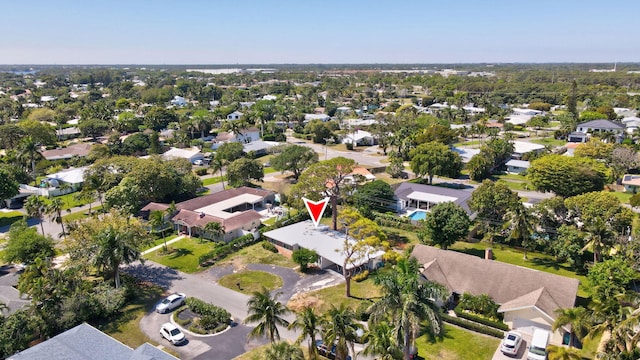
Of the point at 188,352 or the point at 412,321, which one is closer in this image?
the point at 412,321

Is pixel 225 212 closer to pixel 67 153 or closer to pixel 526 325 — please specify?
pixel 526 325

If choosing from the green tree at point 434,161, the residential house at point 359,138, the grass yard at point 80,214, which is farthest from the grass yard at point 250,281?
the residential house at point 359,138

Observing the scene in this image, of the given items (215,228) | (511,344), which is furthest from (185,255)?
(511,344)

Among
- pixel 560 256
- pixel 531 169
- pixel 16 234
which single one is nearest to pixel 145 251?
pixel 16 234

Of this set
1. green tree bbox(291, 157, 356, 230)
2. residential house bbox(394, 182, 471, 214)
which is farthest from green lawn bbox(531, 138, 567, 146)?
green tree bbox(291, 157, 356, 230)

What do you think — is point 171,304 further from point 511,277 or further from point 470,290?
point 511,277

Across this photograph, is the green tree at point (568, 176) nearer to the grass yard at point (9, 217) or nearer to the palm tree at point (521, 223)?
the palm tree at point (521, 223)

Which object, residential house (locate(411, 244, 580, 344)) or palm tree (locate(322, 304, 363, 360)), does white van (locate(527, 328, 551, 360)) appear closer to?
residential house (locate(411, 244, 580, 344))
